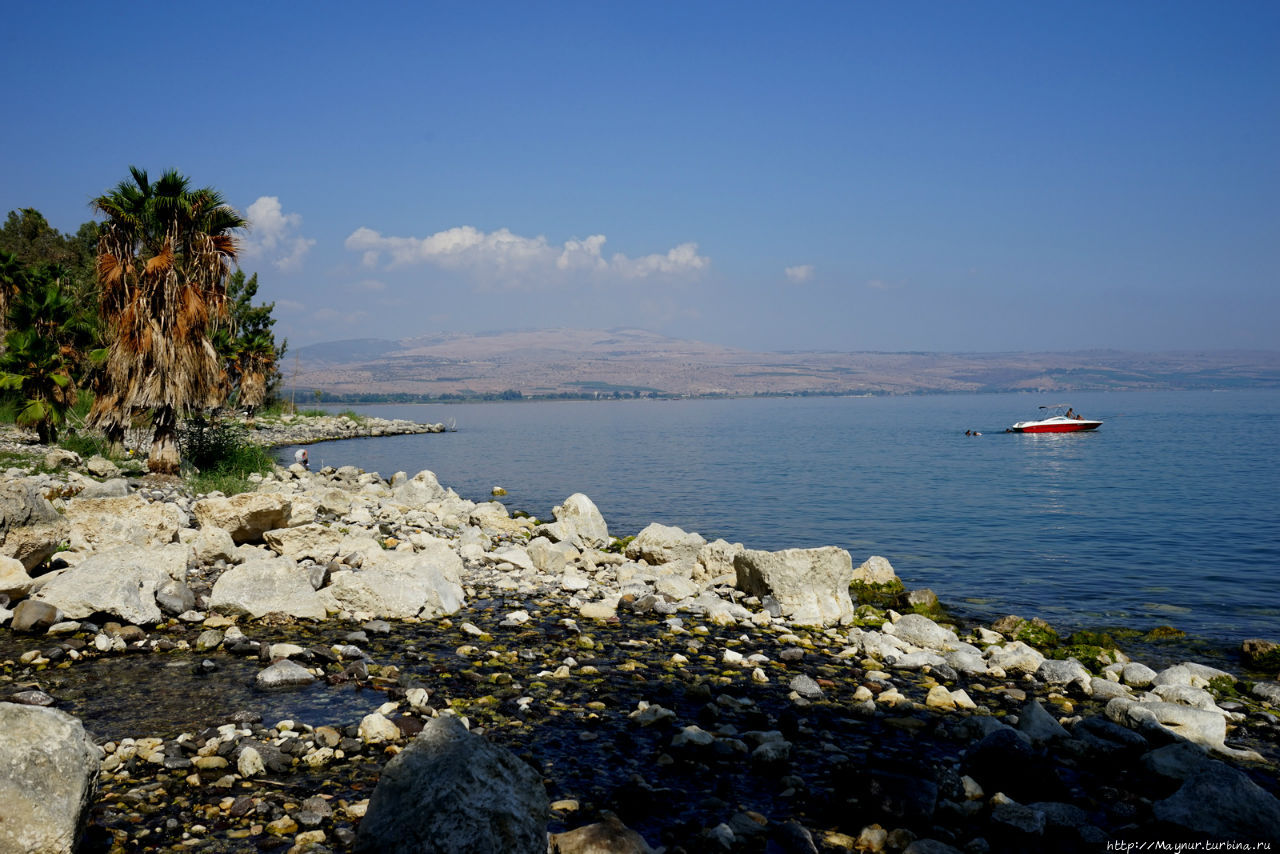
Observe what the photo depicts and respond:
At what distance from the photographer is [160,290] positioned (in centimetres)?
2217

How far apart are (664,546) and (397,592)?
6834mm

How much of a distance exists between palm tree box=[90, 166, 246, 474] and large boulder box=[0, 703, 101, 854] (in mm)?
19803

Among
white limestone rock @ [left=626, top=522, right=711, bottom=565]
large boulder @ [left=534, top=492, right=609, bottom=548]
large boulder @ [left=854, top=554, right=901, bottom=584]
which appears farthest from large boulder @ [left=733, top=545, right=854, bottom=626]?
large boulder @ [left=534, top=492, right=609, bottom=548]

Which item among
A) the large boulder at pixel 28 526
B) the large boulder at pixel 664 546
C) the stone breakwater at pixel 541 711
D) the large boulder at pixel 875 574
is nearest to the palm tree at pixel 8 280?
the stone breakwater at pixel 541 711

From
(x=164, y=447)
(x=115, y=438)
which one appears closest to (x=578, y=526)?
(x=164, y=447)

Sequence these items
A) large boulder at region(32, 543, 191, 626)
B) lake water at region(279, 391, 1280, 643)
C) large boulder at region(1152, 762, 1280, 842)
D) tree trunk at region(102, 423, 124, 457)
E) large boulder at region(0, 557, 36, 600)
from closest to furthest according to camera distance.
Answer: large boulder at region(1152, 762, 1280, 842), large boulder at region(32, 543, 191, 626), large boulder at region(0, 557, 36, 600), lake water at region(279, 391, 1280, 643), tree trunk at region(102, 423, 124, 457)

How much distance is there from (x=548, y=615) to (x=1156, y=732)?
8.16m

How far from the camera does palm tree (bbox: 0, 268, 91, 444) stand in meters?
28.7

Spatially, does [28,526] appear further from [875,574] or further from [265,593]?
[875,574]

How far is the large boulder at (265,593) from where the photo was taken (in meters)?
10.9

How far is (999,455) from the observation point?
184ft

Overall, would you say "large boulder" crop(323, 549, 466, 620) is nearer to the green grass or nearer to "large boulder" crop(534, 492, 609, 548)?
"large boulder" crop(534, 492, 609, 548)

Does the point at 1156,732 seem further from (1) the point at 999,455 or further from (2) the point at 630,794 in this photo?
(1) the point at 999,455

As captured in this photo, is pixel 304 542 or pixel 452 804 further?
pixel 304 542
